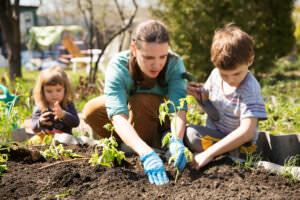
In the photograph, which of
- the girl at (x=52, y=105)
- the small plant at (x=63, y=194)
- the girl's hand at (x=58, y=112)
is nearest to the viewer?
the small plant at (x=63, y=194)

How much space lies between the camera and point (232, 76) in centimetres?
186

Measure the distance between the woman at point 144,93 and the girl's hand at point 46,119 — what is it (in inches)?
13.6

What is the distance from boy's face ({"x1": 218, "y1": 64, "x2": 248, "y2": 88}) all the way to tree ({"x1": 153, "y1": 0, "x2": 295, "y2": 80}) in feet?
7.80

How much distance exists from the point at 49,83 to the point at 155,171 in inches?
58.3

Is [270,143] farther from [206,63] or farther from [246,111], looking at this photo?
[206,63]

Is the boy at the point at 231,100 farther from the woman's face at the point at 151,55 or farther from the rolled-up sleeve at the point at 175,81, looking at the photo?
the woman's face at the point at 151,55

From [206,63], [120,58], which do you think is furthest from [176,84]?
[206,63]

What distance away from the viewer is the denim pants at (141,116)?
2420 millimetres

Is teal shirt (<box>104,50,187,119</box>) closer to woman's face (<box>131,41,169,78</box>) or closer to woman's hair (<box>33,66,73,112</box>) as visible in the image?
woman's face (<box>131,41,169,78</box>)

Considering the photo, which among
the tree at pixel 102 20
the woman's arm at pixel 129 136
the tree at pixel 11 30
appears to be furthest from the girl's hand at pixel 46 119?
the tree at pixel 11 30

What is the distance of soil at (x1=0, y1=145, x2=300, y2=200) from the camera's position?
4.89 feet

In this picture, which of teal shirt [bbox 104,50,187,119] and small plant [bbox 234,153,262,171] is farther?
teal shirt [bbox 104,50,187,119]

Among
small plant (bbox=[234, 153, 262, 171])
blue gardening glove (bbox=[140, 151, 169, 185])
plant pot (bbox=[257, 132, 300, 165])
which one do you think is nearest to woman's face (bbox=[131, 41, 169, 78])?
blue gardening glove (bbox=[140, 151, 169, 185])

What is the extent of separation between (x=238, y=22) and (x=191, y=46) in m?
0.78
